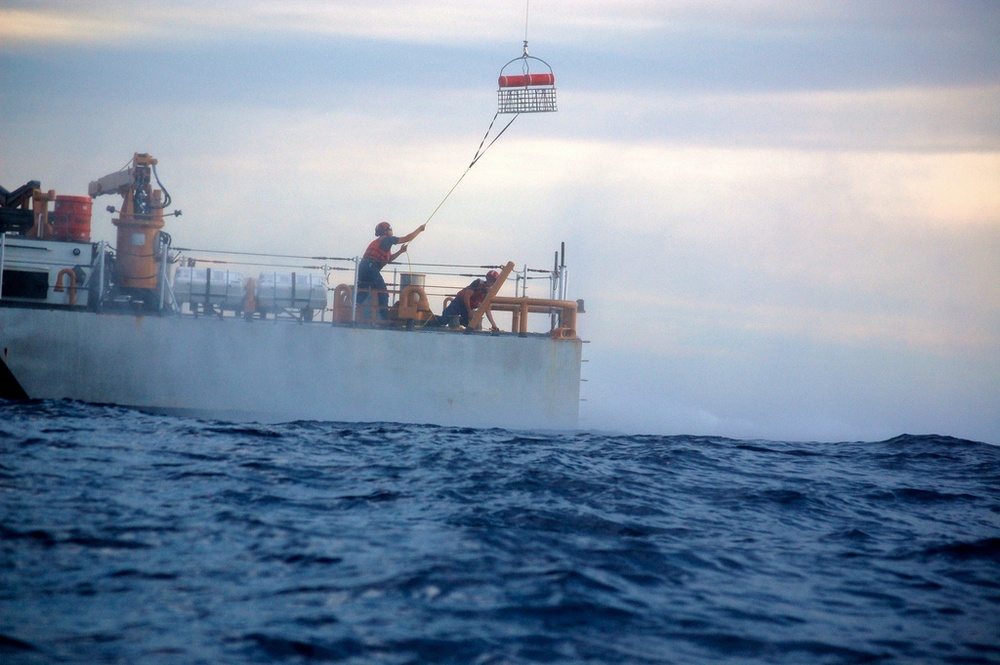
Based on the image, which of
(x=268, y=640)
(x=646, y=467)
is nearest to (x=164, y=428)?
(x=646, y=467)

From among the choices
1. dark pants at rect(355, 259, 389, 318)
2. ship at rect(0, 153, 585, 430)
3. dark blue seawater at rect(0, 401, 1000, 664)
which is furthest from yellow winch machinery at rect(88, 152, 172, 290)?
dark blue seawater at rect(0, 401, 1000, 664)

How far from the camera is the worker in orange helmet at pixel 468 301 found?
19.1 metres

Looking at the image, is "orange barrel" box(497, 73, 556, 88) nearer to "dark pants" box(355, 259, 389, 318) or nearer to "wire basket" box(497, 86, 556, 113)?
"wire basket" box(497, 86, 556, 113)

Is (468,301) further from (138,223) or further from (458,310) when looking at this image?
(138,223)

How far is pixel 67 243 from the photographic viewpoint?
58.5 feet

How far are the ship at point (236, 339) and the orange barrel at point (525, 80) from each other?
12.3ft

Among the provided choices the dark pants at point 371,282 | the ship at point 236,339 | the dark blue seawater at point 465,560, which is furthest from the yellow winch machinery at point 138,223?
the dark blue seawater at point 465,560

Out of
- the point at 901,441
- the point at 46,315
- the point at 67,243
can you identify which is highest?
the point at 67,243

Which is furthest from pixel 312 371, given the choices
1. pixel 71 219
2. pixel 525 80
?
pixel 525 80

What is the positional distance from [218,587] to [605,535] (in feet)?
9.31

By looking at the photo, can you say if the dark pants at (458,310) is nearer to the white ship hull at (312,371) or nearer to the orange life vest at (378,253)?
the white ship hull at (312,371)

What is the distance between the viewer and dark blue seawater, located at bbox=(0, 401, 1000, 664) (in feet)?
14.1

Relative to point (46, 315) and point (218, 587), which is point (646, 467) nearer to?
point (218, 587)

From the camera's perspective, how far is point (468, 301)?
19141 mm
